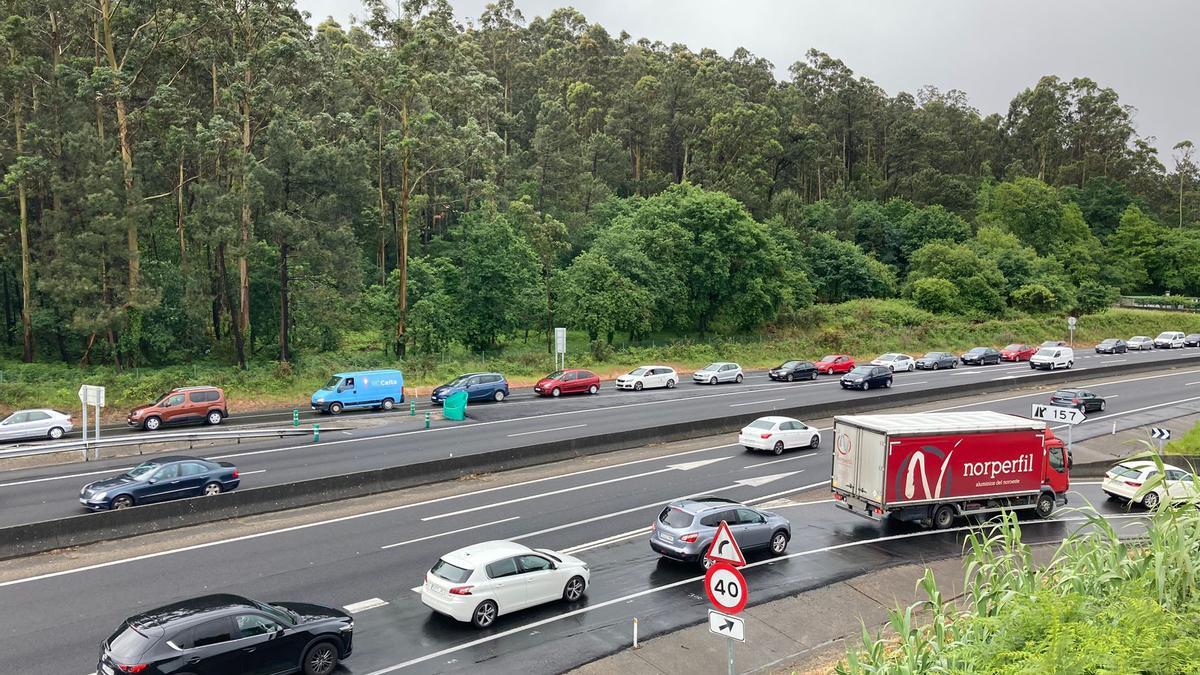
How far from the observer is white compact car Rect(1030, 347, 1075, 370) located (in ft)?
174

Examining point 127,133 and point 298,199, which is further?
point 298,199

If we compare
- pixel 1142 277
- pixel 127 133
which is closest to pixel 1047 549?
pixel 127 133

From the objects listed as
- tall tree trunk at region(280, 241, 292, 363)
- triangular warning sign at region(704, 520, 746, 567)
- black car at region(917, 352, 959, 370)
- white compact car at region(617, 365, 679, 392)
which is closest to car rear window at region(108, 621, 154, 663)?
triangular warning sign at region(704, 520, 746, 567)

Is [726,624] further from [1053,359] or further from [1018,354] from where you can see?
[1018,354]

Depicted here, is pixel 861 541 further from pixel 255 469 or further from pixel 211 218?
pixel 211 218

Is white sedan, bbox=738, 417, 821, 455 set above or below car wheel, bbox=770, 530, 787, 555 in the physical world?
above

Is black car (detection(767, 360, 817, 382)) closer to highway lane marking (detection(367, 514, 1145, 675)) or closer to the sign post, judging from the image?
highway lane marking (detection(367, 514, 1145, 675))

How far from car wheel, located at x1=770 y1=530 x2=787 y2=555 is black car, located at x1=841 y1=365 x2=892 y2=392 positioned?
27.1 meters

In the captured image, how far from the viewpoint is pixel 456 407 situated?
3619cm

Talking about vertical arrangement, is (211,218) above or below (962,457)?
above

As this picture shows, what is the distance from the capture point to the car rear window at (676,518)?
1798 cm

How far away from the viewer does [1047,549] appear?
20.0 metres

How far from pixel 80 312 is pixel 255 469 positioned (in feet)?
68.0

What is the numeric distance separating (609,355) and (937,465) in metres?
36.7
